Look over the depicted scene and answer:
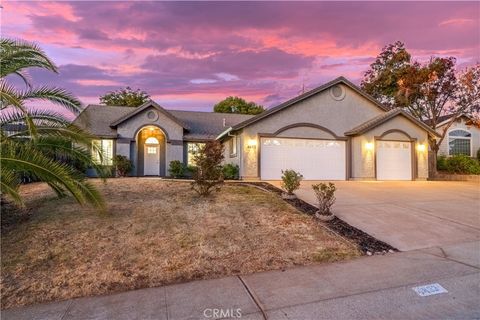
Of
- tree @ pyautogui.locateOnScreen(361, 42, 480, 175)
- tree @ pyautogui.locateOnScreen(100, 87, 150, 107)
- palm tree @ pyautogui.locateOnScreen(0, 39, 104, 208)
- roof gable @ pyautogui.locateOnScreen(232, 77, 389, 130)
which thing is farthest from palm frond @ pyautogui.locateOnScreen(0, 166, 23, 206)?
tree @ pyautogui.locateOnScreen(100, 87, 150, 107)

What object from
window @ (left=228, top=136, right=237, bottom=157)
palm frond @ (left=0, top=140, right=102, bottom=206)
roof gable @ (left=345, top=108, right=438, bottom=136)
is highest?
roof gable @ (left=345, top=108, right=438, bottom=136)

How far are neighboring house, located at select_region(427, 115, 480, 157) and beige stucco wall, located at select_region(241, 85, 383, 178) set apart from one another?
10.6m

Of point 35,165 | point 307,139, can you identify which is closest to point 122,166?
point 307,139

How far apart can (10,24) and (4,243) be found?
5.92 m

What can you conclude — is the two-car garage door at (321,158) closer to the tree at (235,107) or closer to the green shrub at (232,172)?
the green shrub at (232,172)

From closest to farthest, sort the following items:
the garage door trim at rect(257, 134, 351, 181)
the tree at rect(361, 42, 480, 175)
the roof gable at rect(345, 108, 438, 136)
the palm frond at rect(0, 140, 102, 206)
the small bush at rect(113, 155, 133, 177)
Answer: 1. the palm frond at rect(0, 140, 102, 206)
2. the garage door trim at rect(257, 134, 351, 181)
3. the roof gable at rect(345, 108, 438, 136)
4. the small bush at rect(113, 155, 133, 177)
5. the tree at rect(361, 42, 480, 175)

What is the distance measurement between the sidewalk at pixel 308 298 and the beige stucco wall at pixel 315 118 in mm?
11308

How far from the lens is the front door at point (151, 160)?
2106 cm

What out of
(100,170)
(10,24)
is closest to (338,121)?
(100,170)

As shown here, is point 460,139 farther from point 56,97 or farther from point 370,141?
point 56,97

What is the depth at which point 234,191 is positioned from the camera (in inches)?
464

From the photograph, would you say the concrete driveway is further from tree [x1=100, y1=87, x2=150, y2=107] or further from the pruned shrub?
tree [x1=100, y1=87, x2=150, y2=107]

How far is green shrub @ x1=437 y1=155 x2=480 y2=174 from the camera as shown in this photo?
72.7 feet

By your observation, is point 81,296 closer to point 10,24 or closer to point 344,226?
point 344,226
